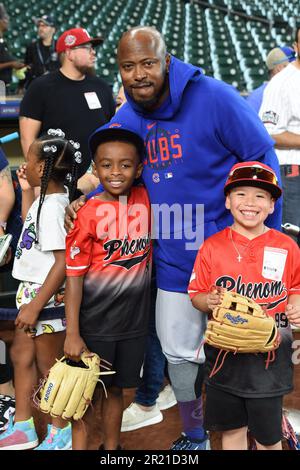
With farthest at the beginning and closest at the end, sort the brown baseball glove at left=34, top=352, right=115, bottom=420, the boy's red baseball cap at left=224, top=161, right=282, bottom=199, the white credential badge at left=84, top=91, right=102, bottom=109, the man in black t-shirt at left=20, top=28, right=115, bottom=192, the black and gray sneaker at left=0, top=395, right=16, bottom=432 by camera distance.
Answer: the white credential badge at left=84, top=91, right=102, bottom=109 < the man in black t-shirt at left=20, top=28, right=115, bottom=192 < the black and gray sneaker at left=0, top=395, right=16, bottom=432 < the brown baseball glove at left=34, top=352, right=115, bottom=420 < the boy's red baseball cap at left=224, top=161, right=282, bottom=199

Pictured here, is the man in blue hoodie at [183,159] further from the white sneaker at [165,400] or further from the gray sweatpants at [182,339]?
the white sneaker at [165,400]

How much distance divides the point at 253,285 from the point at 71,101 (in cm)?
195

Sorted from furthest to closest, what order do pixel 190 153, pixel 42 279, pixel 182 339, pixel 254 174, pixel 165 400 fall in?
1. pixel 165 400
2. pixel 42 279
3. pixel 182 339
4. pixel 190 153
5. pixel 254 174

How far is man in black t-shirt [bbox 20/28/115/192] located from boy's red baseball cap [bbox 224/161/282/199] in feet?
4.83

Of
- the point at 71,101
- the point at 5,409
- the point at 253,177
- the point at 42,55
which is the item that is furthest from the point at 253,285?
the point at 42,55

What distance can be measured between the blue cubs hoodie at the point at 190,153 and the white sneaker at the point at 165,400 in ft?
2.68

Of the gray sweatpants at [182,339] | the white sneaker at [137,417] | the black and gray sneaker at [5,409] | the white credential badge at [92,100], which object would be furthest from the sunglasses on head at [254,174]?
the white credential badge at [92,100]

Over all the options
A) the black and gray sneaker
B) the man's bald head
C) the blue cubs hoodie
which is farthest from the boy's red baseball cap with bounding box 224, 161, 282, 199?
the black and gray sneaker

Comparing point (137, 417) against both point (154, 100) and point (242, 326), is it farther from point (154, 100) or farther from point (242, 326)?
point (154, 100)

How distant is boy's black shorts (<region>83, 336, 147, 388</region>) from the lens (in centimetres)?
209

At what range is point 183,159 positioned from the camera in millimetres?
1981

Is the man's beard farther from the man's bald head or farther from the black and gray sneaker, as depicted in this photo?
the black and gray sneaker

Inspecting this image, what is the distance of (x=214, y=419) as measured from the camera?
192cm

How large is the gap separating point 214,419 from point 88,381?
44 cm
